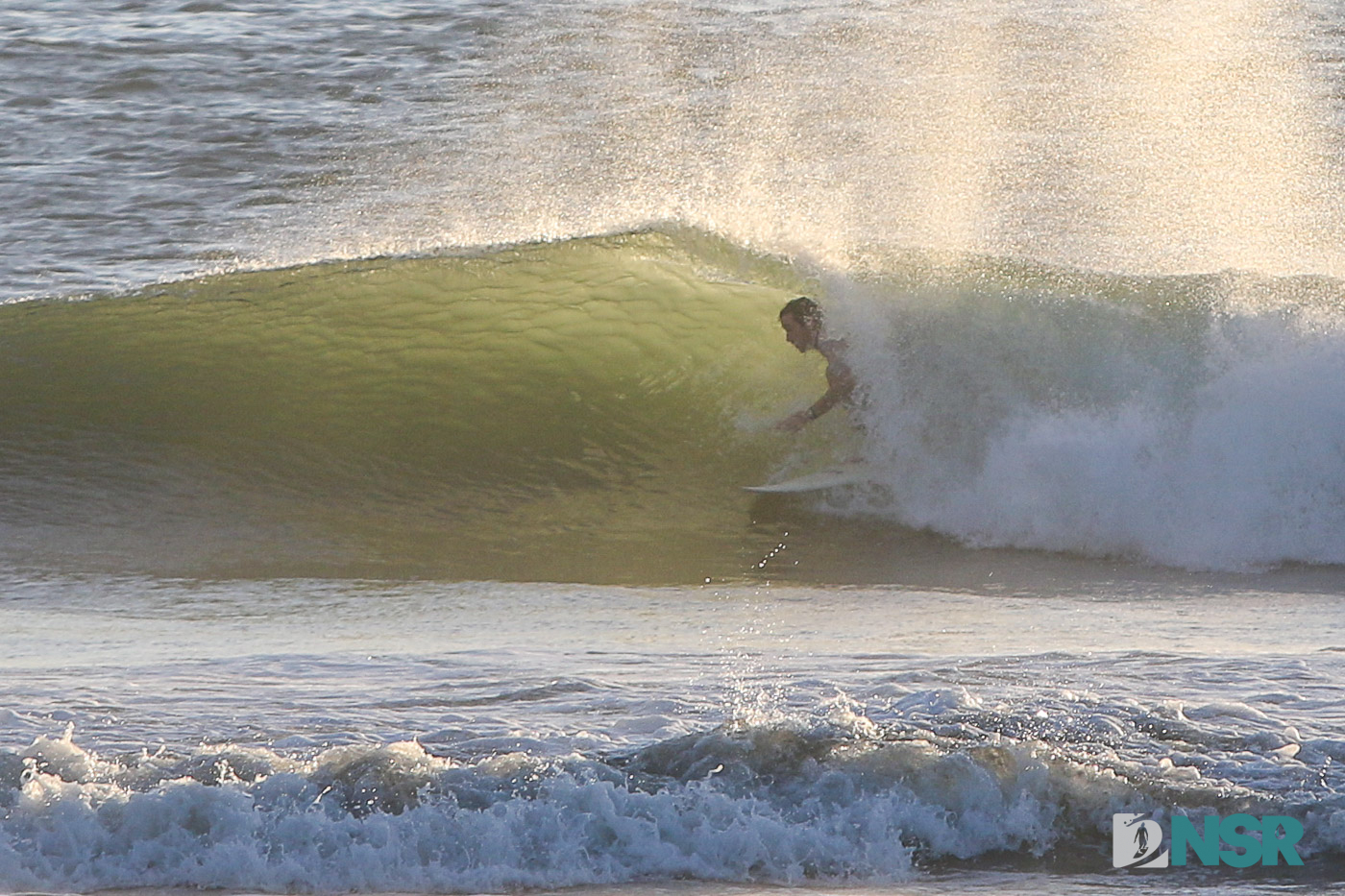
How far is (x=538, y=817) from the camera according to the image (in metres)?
3.90

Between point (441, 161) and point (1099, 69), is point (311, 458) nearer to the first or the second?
point (441, 161)

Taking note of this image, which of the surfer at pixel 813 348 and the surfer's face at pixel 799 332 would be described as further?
the surfer's face at pixel 799 332

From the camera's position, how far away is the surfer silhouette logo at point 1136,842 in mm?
3859

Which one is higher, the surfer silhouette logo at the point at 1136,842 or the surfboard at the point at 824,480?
the surfboard at the point at 824,480

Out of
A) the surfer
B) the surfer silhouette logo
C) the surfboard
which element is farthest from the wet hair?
the surfer silhouette logo

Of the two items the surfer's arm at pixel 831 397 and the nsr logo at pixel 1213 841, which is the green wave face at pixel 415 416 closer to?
the surfer's arm at pixel 831 397

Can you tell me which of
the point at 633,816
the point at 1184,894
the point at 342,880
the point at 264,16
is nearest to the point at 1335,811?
the point at 1184,894

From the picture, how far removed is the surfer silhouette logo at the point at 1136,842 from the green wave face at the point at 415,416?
2.95 m

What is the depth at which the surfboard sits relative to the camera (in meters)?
7.45

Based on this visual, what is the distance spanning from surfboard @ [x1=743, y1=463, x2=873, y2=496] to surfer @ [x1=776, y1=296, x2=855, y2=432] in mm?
303

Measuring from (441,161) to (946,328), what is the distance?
20.1ft

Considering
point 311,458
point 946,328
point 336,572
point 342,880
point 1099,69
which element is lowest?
point 342,880

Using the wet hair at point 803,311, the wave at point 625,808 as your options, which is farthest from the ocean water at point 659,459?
the wet hair at point 803,311

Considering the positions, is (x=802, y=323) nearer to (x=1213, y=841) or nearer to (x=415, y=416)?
(x=415, y=416)
